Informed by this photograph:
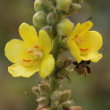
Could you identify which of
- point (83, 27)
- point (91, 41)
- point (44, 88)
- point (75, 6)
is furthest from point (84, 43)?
point (44, 88)

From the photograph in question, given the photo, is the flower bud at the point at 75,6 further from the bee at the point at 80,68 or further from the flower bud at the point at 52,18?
the bee at the point at 80,68

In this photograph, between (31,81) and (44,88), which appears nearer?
(44,88)

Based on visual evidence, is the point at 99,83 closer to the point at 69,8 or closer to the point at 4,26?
the point at 4,26

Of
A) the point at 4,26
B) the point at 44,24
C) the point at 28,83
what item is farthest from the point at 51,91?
the point at 4,26

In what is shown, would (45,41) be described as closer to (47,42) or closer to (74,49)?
(47,42)

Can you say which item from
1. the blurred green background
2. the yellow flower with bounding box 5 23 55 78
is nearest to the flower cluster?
the yellow flower with bounding box 5 23 55 78

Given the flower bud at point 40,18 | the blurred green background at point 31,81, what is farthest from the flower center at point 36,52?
the blurred green background at point 31,81
